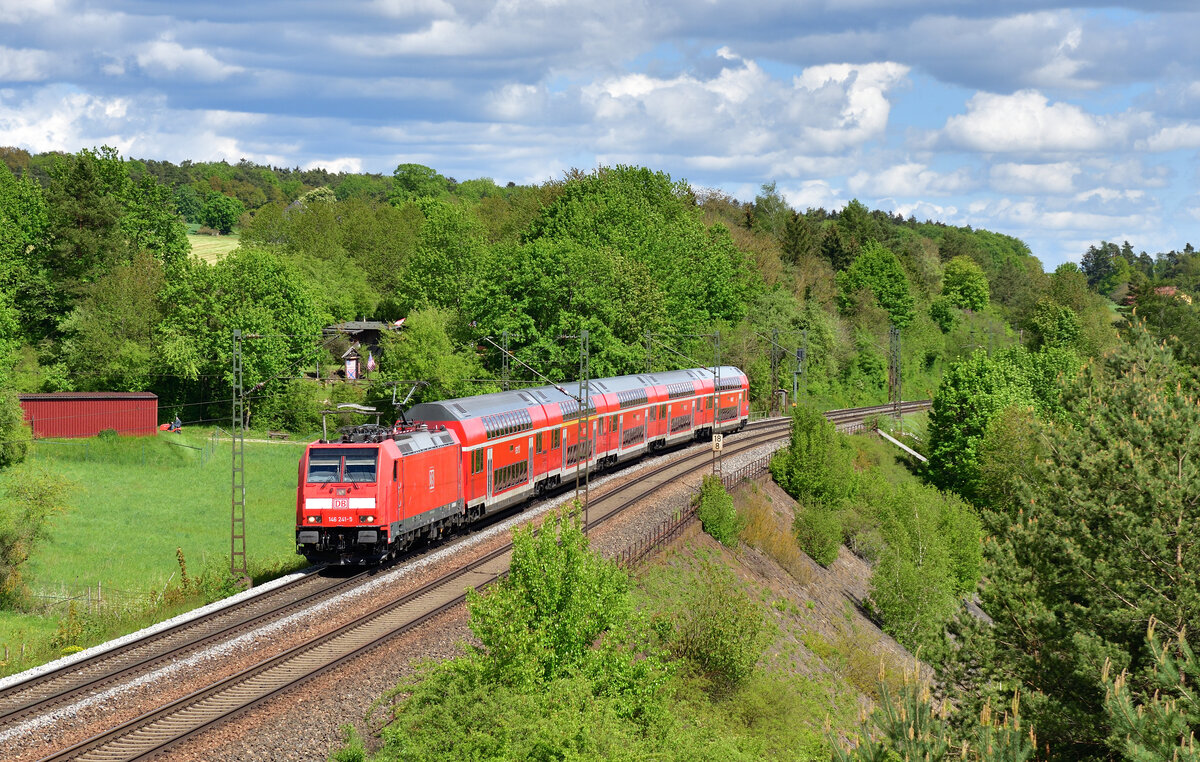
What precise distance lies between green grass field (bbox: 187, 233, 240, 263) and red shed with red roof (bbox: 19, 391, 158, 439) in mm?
80124

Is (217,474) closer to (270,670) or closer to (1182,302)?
(270,670)

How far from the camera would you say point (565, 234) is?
84125 millimetres

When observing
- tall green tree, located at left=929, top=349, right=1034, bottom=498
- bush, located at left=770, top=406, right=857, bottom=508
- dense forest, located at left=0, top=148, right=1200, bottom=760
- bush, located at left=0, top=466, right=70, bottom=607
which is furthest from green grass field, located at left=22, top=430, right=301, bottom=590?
tall green tree, located at left=929, top=349, right=1034, bottom=498

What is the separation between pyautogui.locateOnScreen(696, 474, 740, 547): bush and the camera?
4197 cm

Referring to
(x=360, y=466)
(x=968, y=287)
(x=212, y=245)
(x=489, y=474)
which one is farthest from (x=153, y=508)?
(x=968, y=287)

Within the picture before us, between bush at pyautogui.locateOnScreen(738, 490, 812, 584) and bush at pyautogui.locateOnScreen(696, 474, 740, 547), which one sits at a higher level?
bush at pyautogui.locateOnScreen(696, 474, 740, 547)

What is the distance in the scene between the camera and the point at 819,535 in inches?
1925

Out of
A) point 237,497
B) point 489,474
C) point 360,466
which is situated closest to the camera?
point 360,466

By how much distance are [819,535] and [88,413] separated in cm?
4662

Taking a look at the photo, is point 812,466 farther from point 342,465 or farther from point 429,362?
point 342,465

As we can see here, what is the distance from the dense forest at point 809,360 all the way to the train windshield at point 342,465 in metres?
12.4

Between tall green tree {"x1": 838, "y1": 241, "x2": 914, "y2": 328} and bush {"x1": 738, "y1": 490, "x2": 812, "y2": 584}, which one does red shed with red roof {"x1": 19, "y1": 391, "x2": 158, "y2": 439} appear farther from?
tall green tree {"x1": 838, "y1": 241, "x2": 914, "y2": 328}

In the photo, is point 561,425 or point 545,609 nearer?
point 545,609

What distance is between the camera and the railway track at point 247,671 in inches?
732
